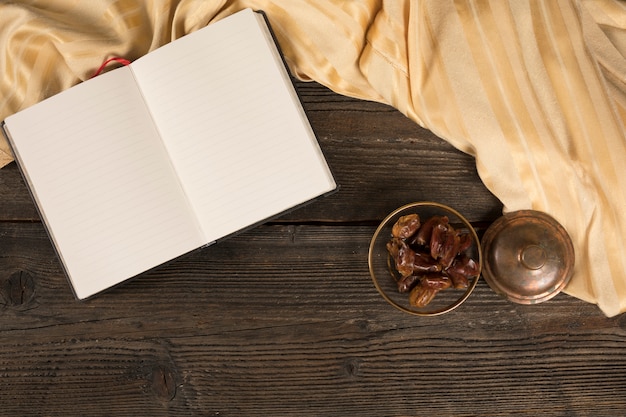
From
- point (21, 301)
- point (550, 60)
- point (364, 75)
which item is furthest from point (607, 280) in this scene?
point (21, 301)

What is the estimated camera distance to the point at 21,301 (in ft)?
3.01

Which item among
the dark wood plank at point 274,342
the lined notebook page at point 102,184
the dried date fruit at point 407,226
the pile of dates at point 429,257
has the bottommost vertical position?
the dark wood plank at point 274,342

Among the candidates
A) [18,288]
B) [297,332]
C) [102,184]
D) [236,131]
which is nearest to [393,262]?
→ [297,332]

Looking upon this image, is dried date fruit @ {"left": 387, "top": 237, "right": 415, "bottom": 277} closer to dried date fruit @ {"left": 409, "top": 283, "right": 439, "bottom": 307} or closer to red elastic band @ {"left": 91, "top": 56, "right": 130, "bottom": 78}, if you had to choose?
dried date fruit @ {"left": 409, "top": 283, "right": 439, "bottom": 307}

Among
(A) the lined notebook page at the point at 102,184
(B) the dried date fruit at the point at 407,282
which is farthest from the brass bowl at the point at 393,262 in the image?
(A) the lined notebook page at the point at 102,184

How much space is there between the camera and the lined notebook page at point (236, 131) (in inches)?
33.0

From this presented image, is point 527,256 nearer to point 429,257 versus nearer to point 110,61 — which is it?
point 429,257

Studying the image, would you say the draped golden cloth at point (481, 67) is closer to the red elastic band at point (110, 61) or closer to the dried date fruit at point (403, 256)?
the red elastic band at point (110, 61)

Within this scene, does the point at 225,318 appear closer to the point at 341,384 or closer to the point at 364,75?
the point at 341,384

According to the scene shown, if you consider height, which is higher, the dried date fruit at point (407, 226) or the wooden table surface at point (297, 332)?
the dried date fruit at point (407, 226)

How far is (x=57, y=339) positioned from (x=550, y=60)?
30.9 inches

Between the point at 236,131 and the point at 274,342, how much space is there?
303mm

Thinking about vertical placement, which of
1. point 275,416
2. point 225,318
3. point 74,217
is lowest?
point 275,416

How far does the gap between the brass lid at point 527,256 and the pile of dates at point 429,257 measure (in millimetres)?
44
